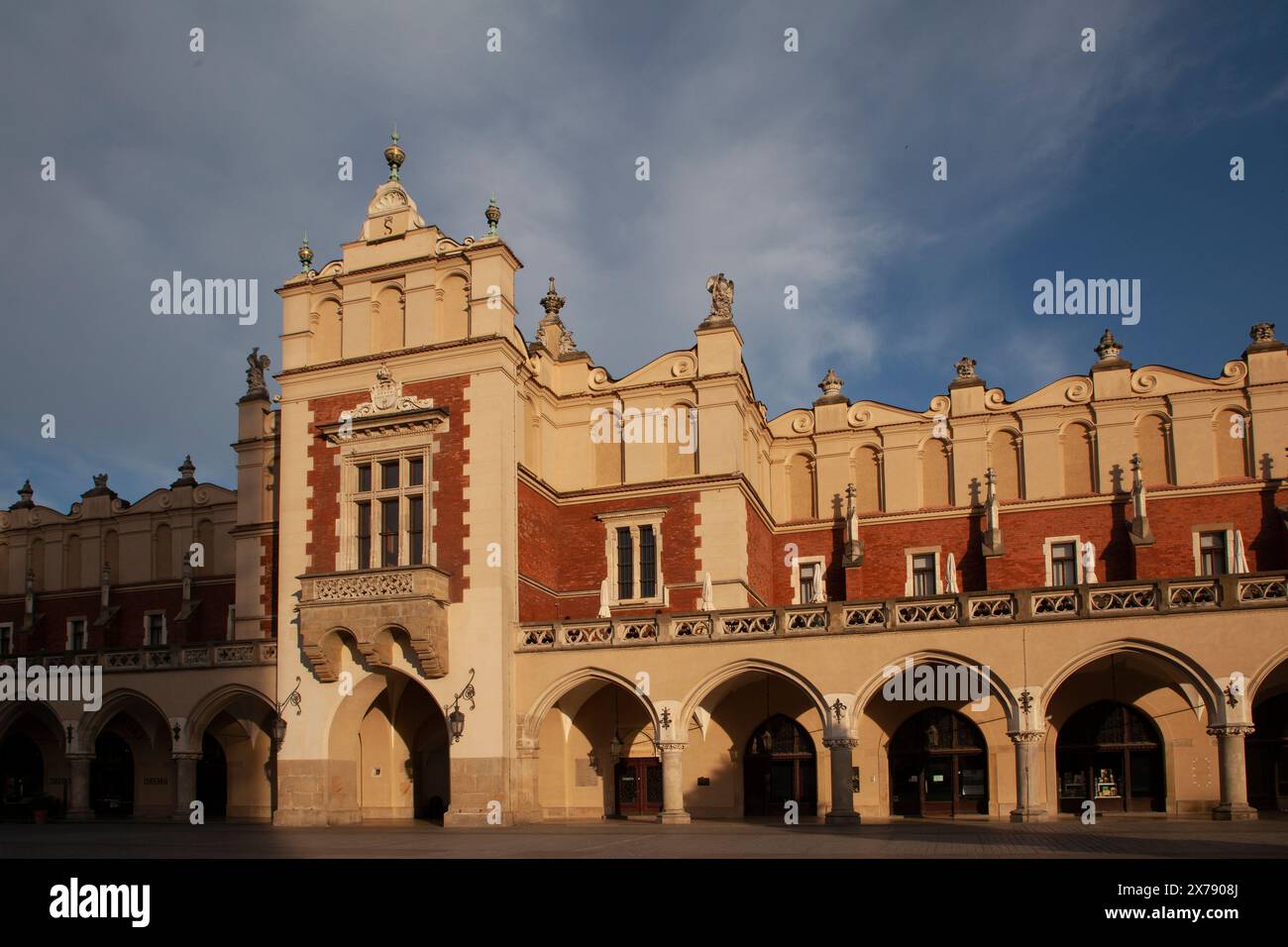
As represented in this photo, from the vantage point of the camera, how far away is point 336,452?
32.5 metres

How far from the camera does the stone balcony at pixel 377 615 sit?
2939 cm

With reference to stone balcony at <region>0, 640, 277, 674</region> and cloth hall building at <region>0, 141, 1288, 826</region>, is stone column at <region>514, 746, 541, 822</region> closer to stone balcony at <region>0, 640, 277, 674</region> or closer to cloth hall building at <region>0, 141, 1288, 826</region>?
cloth hall building at <region>0, 141, 1288, 826</region>

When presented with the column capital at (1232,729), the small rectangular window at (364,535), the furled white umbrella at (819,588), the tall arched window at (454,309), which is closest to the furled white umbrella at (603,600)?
the furled white umbrella at (819,588)

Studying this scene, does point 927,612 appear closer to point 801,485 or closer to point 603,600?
point 603,600

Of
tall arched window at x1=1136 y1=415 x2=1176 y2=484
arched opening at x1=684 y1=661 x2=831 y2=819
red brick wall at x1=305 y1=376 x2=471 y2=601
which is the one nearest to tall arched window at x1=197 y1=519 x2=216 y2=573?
red brick wall at x1=305 y1=376 x2=471 y2=601

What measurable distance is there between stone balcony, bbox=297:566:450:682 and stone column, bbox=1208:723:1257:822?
16.7 m

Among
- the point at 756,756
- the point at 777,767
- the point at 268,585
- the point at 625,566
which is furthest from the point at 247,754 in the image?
the point at 777,767

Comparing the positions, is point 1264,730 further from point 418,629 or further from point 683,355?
point 418,629

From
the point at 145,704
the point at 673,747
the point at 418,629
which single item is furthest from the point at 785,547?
the point at 145,704

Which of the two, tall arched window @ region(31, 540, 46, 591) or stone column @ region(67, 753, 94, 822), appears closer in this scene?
stone column @ region(67, 753, 94, 822)

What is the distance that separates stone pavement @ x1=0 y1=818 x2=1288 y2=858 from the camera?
59.3 ft

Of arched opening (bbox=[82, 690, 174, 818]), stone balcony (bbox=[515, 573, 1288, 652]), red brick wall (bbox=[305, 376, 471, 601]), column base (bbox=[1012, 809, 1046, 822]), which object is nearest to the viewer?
stone balcony (bbox=[515, 573, 1288, 652])
